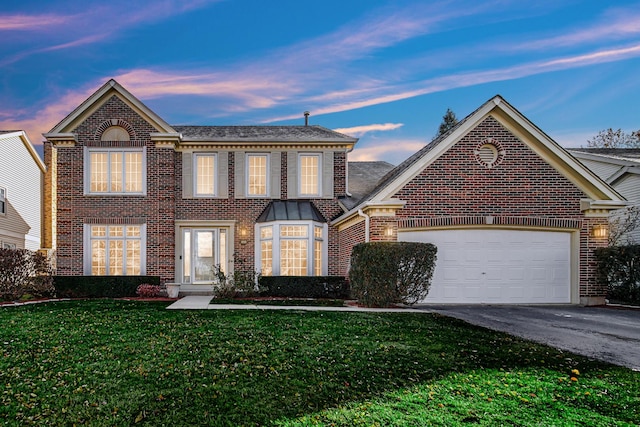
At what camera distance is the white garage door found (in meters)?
13.1

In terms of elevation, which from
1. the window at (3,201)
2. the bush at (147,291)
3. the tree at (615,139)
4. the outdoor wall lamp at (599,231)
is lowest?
the bush at (147,291)

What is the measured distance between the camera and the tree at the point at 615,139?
37.2 m

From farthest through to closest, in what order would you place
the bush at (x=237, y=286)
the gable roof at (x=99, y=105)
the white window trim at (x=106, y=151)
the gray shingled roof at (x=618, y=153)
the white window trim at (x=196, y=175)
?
the gray shingled roof at (x=618, y=153) < the white window trim at (x=196, y=175) < the white window trim at (x=106, y=151) < the gable roof at (x=99, y=105) < the bush at (x=237, y=286)

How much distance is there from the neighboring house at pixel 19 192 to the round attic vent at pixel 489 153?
19.7 meters

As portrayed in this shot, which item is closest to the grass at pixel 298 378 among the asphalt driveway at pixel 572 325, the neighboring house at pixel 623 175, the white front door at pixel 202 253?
the asphalt driveway at pixel 572 325

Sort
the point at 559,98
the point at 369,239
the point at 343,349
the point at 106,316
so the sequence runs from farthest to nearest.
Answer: the point at 559,98
the point at 369,239
the point at 106,316
the point at 343,349

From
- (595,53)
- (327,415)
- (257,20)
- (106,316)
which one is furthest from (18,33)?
(595,53)

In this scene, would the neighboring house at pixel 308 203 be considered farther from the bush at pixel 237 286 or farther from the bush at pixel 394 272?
the bush at pixel 237 286

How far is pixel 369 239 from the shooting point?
13016 mm

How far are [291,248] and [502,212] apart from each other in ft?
23.5

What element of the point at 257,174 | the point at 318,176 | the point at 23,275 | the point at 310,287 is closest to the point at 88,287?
the point at 23,275

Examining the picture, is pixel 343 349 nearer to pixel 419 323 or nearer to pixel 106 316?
pixel 419 323

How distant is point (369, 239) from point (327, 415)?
8588 millimetres

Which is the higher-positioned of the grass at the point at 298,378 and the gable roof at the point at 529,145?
the gable roof at the point at 529,145
